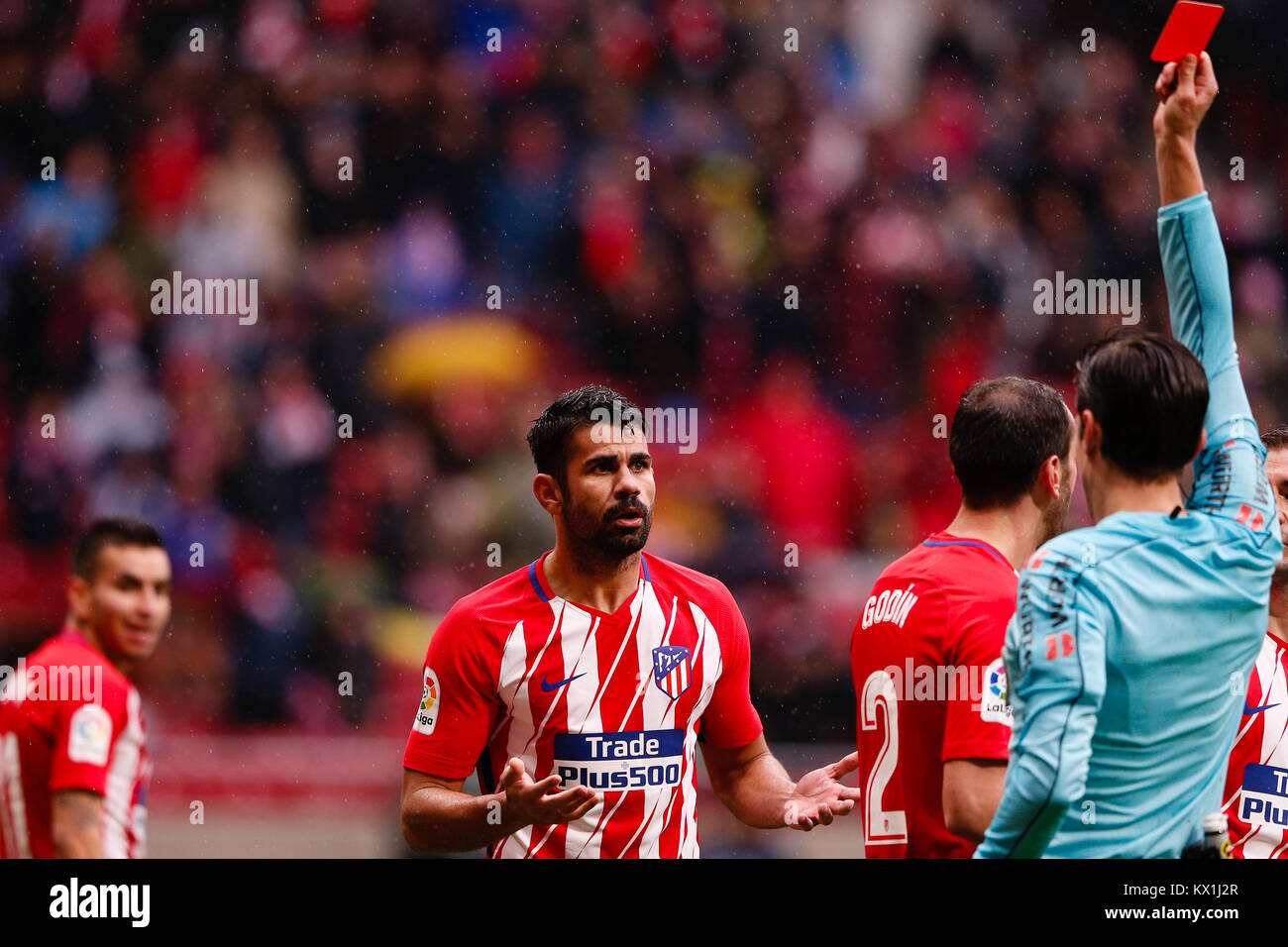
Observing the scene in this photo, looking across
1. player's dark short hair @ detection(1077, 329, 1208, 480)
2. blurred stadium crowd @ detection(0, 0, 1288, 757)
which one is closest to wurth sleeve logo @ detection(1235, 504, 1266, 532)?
player's dark short hair @ detection(1077, 329, 1208, 480)

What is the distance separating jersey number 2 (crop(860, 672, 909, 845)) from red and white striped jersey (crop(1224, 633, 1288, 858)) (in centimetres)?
95

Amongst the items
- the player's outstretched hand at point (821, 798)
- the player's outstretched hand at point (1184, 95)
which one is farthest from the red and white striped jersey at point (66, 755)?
the player's outstretched hand at point (1184, 95)

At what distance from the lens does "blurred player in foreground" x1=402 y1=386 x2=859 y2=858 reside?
333cm

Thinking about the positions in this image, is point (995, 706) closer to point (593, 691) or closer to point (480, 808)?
point (593, 691)

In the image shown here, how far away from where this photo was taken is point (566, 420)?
3.59 meters

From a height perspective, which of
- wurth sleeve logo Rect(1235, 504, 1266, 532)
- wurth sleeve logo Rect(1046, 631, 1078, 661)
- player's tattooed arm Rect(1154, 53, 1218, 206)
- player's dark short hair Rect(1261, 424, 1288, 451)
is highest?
player's tattooed arm Rect(1154, 53, 1218, 206)

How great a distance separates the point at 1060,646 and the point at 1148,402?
0.45 metres

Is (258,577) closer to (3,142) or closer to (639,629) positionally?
(3,142)

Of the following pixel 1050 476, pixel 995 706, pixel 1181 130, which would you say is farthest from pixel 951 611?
pixel 1181 130

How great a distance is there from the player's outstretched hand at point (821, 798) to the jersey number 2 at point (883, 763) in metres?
0.05

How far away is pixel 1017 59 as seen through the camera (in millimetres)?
8969

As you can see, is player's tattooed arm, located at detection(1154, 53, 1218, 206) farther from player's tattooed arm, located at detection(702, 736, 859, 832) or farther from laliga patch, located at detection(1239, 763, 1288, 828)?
laliga patch, located at detection(1239, 763, 1288, 828)

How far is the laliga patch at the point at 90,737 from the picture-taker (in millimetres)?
3713

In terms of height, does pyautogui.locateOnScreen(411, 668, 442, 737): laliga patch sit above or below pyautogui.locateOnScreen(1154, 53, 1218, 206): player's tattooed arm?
below
